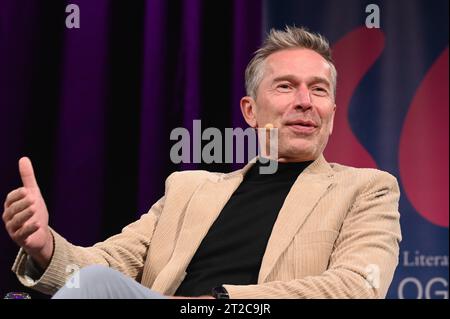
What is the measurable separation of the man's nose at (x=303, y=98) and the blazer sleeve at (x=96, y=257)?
47cm

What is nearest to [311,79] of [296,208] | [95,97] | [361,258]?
[296,208]

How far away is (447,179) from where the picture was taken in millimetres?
2609

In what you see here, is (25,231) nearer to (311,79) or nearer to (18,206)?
(18,206)

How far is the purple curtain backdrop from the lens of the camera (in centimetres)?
240

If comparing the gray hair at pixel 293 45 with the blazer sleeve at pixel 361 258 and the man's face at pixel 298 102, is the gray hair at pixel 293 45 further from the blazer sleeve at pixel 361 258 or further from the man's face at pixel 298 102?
the blazer sleeve at pixel 361 258

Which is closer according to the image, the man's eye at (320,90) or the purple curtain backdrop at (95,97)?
the man's eye at (320,90)

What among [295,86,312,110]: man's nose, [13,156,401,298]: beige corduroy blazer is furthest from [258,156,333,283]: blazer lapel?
[295,86,312,110]: man's nose

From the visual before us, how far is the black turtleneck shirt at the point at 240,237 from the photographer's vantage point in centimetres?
160

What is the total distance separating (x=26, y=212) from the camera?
1341 mm

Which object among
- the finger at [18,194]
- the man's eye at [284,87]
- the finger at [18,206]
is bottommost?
the finger at [18,206]

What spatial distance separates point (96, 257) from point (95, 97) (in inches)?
36.2

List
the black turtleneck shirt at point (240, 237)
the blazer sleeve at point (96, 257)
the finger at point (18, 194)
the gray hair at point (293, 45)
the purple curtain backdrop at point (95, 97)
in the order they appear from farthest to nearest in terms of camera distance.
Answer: the purple curtain backdrop at point (95, 97) < the gray hair at point (293, 45) < the black turtleneck shirt at point (240, 237) < the blazer sleeve at point (96, 257) < the finger at point (18, 194)

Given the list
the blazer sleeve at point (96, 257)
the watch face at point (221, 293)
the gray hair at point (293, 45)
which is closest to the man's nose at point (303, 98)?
the gray hair at point (293, 45)
